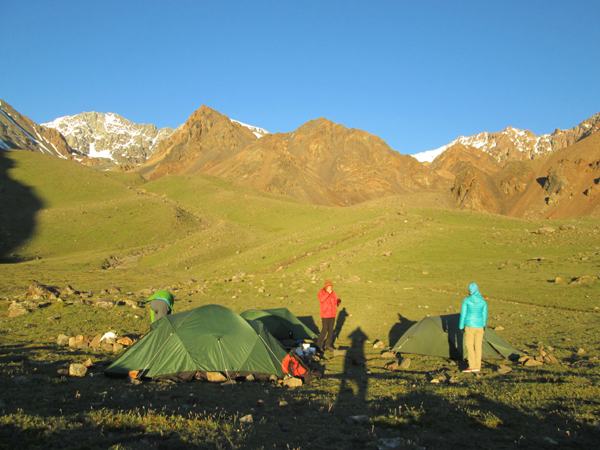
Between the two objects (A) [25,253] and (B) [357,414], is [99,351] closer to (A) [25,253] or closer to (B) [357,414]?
(B) [357,414]

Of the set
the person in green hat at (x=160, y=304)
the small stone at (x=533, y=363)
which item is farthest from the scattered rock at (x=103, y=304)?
the small stone at (x=533, y=363)

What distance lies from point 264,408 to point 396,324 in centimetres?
1058

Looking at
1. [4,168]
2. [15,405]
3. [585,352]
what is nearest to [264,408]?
[15,405]

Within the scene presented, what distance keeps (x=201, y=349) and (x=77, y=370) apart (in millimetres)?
2958

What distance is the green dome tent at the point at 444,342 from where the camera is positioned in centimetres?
1176

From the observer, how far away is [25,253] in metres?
39.5

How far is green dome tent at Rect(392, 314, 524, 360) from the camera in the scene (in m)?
11.8

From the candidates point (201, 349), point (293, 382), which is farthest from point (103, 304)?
point (293, 382)

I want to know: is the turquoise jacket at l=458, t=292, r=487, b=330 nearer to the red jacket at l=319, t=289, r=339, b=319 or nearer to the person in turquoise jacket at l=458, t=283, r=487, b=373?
the person in turquoise jacket at l=458, t=283, r=487, b=373

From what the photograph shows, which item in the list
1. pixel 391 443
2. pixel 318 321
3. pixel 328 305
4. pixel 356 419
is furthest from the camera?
pixel 318 321

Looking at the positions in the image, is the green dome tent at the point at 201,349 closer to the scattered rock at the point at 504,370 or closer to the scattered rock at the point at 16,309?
the scattered rock at the point at 504,370

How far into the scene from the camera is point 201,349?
10.3 m

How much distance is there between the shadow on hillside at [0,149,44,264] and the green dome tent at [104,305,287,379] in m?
35.8

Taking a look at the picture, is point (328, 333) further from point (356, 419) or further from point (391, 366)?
point (356, 419)
